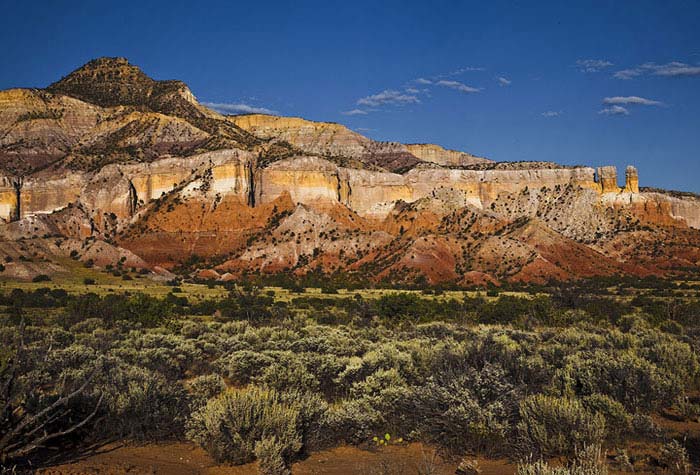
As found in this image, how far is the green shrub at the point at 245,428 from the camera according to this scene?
397 inches

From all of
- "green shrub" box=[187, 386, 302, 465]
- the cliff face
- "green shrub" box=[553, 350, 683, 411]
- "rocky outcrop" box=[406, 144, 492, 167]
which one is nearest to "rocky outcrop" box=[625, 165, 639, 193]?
the cliff face

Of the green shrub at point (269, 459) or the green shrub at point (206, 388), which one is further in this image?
the green shrub at point (206, 388)

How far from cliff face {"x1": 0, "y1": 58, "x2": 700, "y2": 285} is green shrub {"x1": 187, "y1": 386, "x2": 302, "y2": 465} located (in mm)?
68241

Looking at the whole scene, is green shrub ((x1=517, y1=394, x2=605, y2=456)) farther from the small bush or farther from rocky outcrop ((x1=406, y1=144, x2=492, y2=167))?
rocky outcrop ((x1=406, y1=144, x2=492, y2=167))

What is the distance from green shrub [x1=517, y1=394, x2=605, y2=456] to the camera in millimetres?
10062

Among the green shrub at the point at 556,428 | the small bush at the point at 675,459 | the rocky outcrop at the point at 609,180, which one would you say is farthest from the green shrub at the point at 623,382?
the rocky outcrop at the point at 609,180

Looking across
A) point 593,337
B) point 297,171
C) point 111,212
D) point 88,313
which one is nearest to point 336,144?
point 297,171

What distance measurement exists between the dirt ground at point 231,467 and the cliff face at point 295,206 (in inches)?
2649

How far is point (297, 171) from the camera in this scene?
350ft

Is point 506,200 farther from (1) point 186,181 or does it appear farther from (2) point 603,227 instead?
(1) point 186,181

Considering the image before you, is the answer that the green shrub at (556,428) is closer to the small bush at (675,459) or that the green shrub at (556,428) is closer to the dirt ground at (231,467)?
the dirt ground at (231,467)

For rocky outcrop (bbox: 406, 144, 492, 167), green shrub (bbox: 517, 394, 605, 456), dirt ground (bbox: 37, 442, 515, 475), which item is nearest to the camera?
dirt ground (bbox: 37, 442, 515, 475)

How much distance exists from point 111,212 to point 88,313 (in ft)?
233

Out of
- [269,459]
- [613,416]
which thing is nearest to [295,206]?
[613,416]
